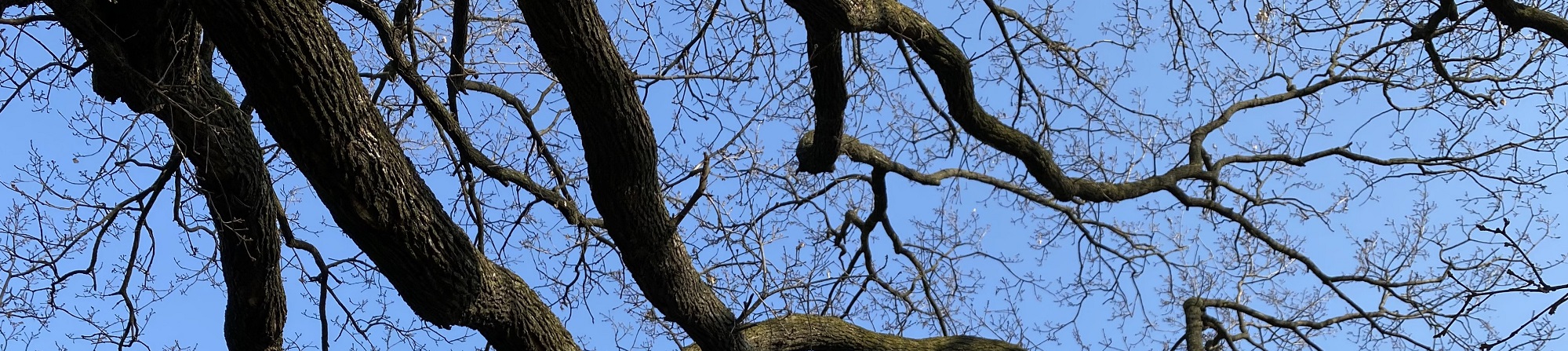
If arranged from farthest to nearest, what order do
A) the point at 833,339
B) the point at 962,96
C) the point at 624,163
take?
1. the point at 962,96
2. the point at 833,339
3. the point at 624,163

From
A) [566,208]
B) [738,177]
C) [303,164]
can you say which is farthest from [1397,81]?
[303,164]

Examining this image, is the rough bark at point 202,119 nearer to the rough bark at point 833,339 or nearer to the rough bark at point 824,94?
the rough bark at point 833,339

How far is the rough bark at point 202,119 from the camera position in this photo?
12.2 feet

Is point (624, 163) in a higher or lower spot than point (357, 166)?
higher

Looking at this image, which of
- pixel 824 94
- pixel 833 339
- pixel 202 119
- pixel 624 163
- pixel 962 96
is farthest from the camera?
pixel 962 96

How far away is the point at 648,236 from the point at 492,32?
117 cm

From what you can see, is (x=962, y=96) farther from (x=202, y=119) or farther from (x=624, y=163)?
(x=202, y=119)

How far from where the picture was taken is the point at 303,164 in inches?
125

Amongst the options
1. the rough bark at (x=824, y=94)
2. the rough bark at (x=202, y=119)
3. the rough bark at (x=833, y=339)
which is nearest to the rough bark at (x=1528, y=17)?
the rough bark at (x=833, y=339)

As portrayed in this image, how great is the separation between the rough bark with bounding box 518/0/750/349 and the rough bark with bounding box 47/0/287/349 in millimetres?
1184

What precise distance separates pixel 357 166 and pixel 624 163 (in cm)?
95

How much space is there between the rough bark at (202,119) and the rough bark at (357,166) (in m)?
0.59

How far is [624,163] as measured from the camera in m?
3.84

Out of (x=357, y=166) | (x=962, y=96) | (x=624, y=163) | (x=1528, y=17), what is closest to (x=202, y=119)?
(x=357, y=166)
